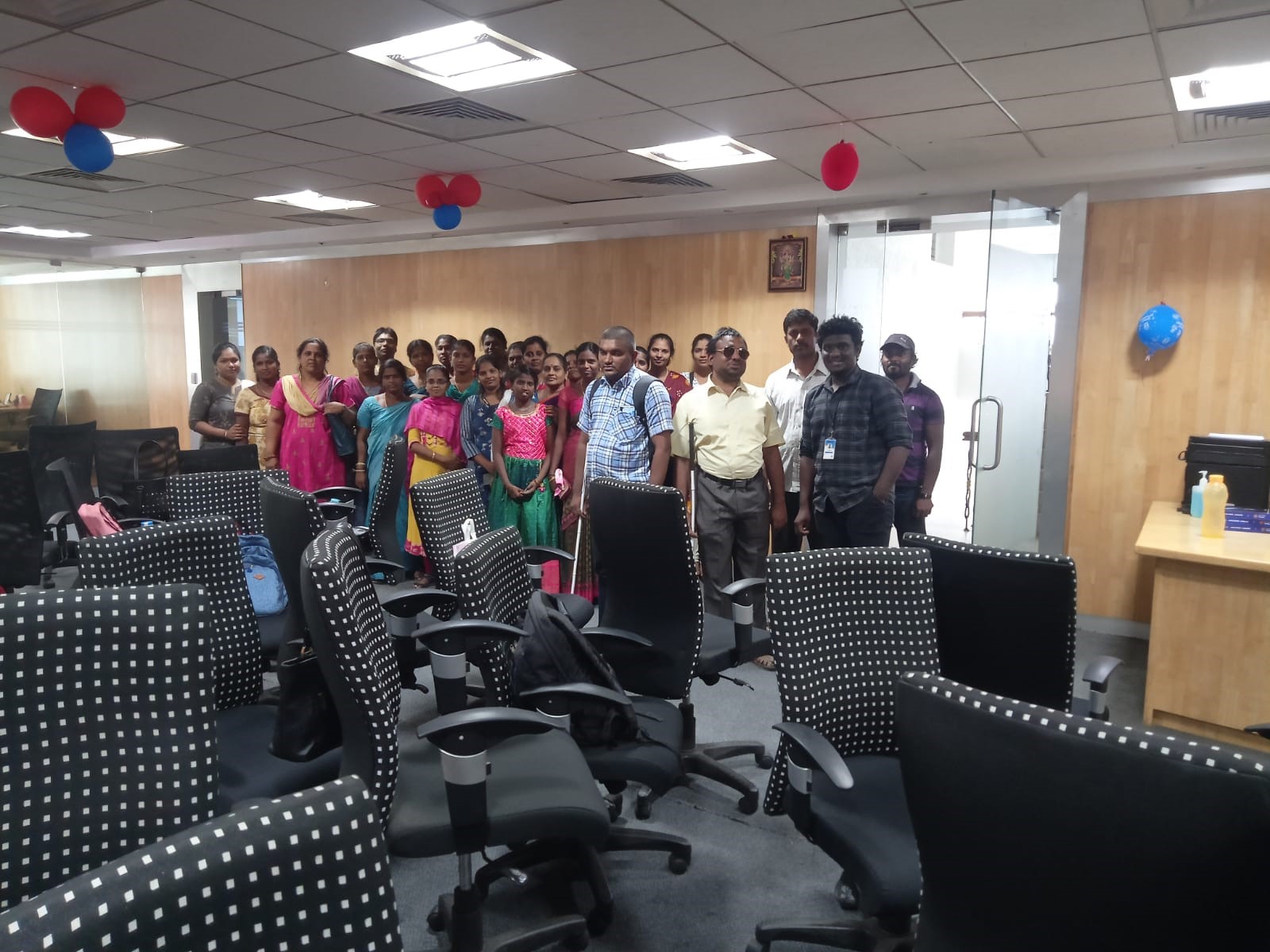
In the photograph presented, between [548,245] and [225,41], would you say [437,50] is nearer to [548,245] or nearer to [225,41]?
[225,41]

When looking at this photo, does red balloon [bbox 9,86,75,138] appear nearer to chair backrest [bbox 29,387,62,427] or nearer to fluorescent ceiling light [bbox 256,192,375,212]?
fluorescent ceiling light [bbox 256,192,375,212]

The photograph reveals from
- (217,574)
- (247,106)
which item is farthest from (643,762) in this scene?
(247,106)

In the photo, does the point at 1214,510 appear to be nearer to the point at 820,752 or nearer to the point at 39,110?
the point at 820,752

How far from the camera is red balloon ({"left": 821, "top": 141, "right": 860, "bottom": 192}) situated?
4035mm

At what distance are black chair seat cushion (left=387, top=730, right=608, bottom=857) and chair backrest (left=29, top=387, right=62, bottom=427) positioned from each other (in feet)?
21.3

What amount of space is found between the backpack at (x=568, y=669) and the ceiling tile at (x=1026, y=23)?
2.31 m

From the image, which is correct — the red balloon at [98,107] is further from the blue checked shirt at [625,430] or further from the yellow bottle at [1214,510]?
the yellow bottle at [1214,510]

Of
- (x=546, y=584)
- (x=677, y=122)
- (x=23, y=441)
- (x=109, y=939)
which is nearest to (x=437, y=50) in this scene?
(x=677, y=122)

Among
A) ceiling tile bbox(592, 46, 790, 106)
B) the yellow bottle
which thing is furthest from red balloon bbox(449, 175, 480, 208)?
the yellow bottle

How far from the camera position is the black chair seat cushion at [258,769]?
5.74 ft

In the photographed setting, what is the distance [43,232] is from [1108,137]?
9.21m

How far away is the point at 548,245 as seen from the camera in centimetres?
682

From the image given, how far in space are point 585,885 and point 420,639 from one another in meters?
0.85

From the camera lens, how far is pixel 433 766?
180 cm
